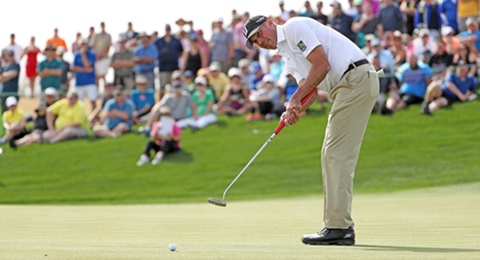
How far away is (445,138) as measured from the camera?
74.6 feet

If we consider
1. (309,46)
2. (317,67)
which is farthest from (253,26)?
(317,67)

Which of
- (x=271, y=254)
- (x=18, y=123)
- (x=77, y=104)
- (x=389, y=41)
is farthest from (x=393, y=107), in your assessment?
(x=271, y=254)

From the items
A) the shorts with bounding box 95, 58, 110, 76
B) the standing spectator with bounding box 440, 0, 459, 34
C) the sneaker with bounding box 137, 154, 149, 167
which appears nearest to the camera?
the sneaker with bounding box 137, 154, 149, 167

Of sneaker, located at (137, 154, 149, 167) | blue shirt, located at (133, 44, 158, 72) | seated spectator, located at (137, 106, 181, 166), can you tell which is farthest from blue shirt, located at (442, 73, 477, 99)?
blue shirt, located at (133, 44, 158, 72)

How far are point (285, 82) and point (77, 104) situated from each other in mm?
Answer: 5041

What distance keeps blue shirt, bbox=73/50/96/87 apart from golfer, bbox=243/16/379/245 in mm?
20243

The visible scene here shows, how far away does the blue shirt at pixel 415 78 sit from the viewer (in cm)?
2356

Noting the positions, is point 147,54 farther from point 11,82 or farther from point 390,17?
point 390,17

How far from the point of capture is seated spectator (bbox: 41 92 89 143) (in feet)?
84.9

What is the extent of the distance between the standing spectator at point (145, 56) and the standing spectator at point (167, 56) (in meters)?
0.21

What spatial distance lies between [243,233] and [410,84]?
591 inches

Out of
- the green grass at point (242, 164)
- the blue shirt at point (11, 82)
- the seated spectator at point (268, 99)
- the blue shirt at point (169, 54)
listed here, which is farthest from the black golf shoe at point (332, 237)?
the blue shirt at point (11, 82)

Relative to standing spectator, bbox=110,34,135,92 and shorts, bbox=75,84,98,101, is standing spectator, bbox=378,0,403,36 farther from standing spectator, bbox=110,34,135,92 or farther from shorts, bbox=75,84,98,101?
shorts, bbox=75,84,98,101

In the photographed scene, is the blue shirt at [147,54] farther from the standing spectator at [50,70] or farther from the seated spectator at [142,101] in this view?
the standing spectator at [50,70]
